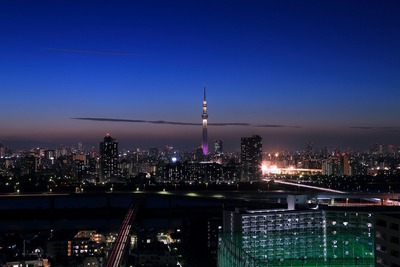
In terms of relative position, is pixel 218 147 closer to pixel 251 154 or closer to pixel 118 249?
pixel 251 154

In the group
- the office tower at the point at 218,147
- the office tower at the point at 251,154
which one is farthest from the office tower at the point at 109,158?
the office tower at the point at 218,147

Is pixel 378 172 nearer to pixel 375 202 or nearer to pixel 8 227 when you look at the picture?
pixel 375 202

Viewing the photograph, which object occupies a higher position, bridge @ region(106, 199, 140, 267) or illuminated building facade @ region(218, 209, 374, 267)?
illuminated building facade @ region(218, 209, 374, 267)

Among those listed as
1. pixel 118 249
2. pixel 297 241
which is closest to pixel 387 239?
pixel 297 241


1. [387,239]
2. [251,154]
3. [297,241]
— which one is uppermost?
[251,154]

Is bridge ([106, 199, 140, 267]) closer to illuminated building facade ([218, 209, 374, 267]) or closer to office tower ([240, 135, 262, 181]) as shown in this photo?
illuminated building facade ([218, 209, 374, 267])

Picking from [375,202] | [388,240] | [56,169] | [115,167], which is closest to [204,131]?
[115,167]

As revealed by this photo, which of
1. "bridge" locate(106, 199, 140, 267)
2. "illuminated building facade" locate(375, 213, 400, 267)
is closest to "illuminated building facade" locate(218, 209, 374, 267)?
"illuminated building facade" locate(375, 213, 400, 267)
